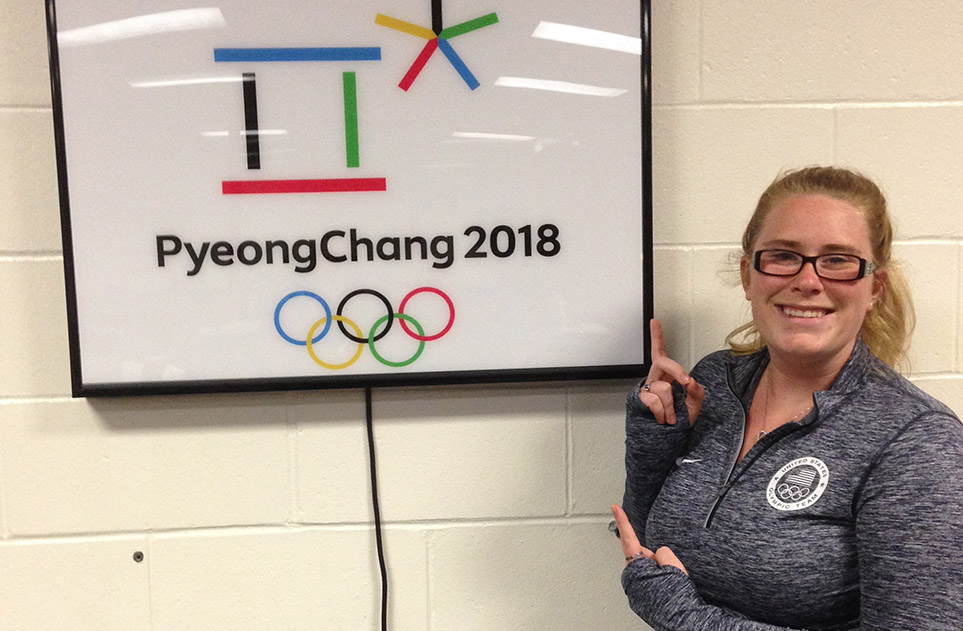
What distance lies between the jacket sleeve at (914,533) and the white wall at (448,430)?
466 mm

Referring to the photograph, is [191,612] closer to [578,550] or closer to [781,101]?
[578,550]

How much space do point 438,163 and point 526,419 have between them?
458 mm

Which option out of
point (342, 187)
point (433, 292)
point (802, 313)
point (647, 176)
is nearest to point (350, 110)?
point (342, 187)

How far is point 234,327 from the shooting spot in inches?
47.3

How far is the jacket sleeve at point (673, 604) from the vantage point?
35.4 inches

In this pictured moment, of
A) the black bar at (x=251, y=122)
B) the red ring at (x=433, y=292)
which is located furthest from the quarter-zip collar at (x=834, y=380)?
the black bar at (x=251, y=122)

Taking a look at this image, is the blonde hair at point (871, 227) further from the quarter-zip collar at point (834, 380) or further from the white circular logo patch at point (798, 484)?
the white circular logo patch at point (798, 484)

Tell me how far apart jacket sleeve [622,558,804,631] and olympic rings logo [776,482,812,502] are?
152 mm

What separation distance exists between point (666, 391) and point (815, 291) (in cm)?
25

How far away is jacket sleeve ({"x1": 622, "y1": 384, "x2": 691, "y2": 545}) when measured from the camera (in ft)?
3.51

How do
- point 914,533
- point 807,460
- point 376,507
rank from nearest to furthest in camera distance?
point 914,533 → point 807,460 → point 376,507

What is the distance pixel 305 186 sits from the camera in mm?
1189

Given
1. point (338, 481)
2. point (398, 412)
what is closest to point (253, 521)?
point (338, 481)

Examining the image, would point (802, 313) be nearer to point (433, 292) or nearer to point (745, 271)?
point (745, 271)
